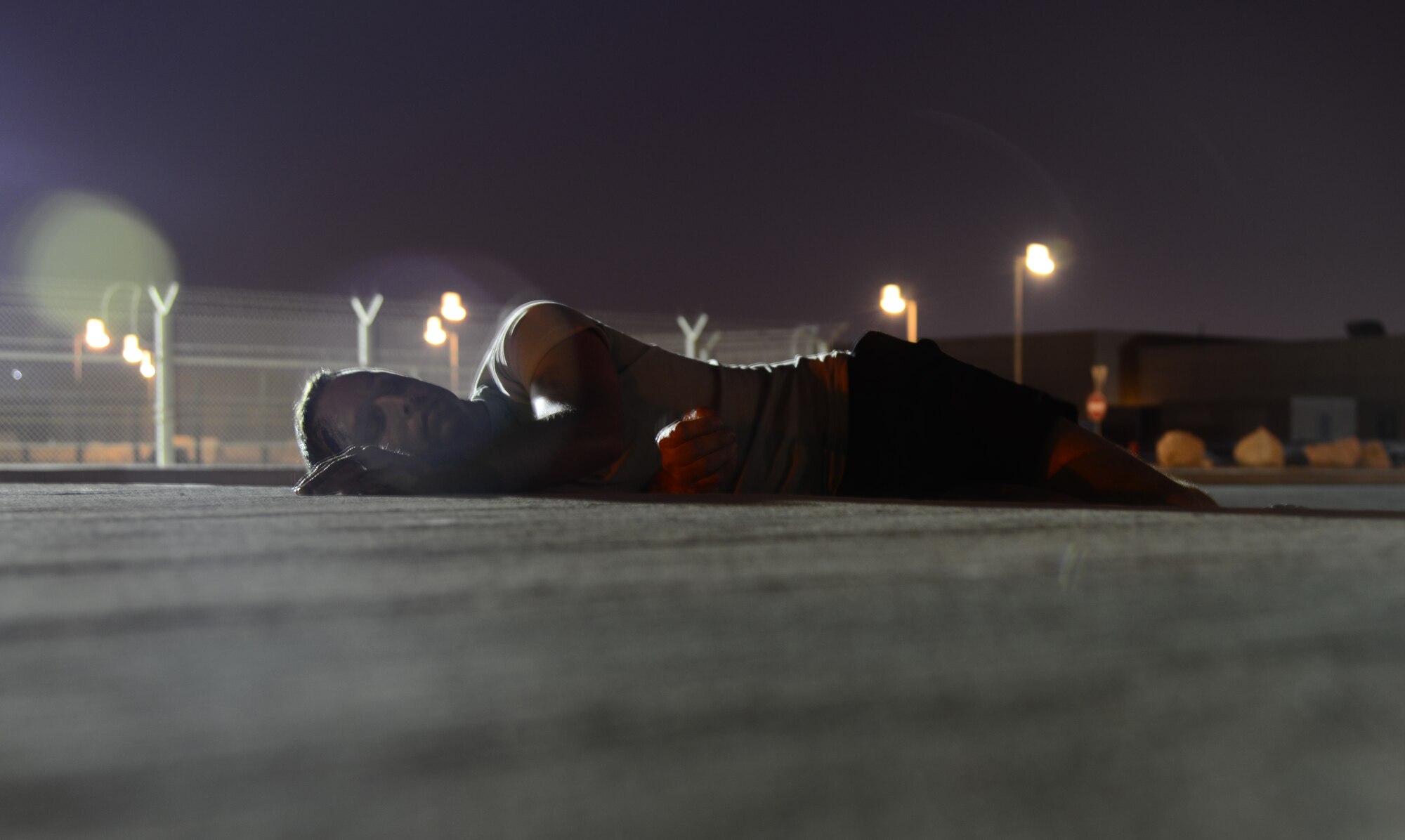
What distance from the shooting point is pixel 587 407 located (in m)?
2.08

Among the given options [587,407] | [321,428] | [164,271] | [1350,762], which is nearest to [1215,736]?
[1350,762]

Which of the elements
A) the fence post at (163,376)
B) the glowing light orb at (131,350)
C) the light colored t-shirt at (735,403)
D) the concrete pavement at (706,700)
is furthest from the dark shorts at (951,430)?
the glowing light orb at (131,350)

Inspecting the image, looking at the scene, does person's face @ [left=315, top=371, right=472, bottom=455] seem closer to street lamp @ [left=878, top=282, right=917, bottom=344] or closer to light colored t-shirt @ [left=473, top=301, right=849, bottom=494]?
light colored t-shirt @ [left=473, top=301, right=849, bottom=494]

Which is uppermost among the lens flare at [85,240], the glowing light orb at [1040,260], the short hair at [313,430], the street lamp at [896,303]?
the lens flare at [85,240]

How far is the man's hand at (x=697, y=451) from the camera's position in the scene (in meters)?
1.90

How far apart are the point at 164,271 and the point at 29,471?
482 inches

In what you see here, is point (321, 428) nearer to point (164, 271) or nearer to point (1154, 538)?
point (1154, 538)

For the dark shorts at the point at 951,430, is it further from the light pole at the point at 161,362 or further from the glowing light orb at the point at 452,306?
the glowing light orb at the point at 452,306

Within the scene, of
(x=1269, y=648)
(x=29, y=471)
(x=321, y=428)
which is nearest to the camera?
(x=1269, y=648)

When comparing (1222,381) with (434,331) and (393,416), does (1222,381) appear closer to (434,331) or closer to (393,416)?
(434,331)

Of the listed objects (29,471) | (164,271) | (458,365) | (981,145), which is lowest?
(29,471)

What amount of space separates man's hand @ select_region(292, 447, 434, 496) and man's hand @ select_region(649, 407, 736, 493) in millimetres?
485

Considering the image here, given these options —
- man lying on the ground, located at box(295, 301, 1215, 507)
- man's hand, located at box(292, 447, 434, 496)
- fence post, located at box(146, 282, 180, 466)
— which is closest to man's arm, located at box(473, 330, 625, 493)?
man lying on the ground, located at box(295, 301, 1215, 507)

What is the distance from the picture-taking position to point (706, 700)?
0.26 m
